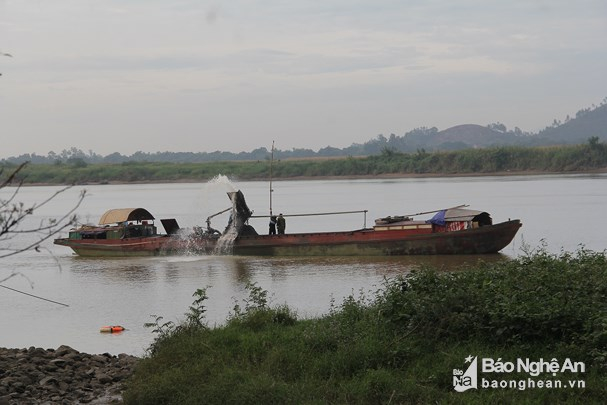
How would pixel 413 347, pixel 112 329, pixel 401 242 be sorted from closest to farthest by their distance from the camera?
pixel 413 347
pixel 112 329
pixel 401 242

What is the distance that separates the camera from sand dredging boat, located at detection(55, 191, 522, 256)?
28.1 m

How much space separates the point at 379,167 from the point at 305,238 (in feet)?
248

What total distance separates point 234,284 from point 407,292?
12.9m

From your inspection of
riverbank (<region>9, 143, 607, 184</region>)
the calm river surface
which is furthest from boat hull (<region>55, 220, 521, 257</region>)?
riverbank (<region>9, 143, 607, 184</region>)

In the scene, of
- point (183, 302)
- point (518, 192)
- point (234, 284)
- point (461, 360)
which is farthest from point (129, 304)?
point (518, 192)

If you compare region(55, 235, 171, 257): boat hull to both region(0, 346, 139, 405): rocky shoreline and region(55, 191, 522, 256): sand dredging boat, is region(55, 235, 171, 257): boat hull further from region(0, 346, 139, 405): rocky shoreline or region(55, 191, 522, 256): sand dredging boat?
region(0, 346, 139, 405): rocky shoreline

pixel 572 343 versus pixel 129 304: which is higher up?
pixel 572 343

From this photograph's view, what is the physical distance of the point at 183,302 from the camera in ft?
66.5

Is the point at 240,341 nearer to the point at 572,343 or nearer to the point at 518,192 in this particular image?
the point at 572,343
